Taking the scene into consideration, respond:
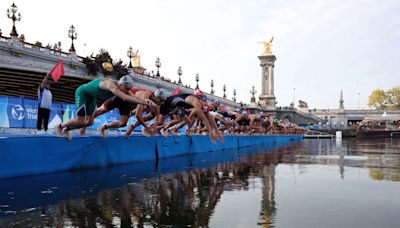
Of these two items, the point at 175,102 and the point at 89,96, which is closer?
the point at 89,96

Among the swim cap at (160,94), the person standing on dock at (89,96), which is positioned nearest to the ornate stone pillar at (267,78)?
the swim cap at (160,94)

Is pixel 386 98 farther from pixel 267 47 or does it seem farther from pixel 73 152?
pixel 73 152

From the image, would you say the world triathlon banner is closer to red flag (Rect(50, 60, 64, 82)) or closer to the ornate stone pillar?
red flag (Rect(50, 60, 64, 82))

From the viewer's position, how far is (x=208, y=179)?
6934 mm

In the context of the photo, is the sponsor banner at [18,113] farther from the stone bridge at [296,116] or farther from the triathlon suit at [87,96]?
the stone bridge at [296,116]

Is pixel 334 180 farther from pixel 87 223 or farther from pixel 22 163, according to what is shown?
pixel 22 163

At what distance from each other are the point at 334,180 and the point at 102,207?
4211 mm

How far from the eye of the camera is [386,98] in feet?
544

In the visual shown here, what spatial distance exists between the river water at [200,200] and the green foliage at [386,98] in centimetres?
17454

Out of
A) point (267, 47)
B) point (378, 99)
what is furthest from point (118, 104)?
point (378, 99)

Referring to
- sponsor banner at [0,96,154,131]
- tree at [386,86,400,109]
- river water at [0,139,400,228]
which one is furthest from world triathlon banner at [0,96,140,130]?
tree at [386,86,400,109]

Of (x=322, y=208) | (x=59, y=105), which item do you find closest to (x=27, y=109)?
(x=59, y=105)

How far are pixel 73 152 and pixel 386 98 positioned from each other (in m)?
179

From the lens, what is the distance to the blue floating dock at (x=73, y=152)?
6.52m
